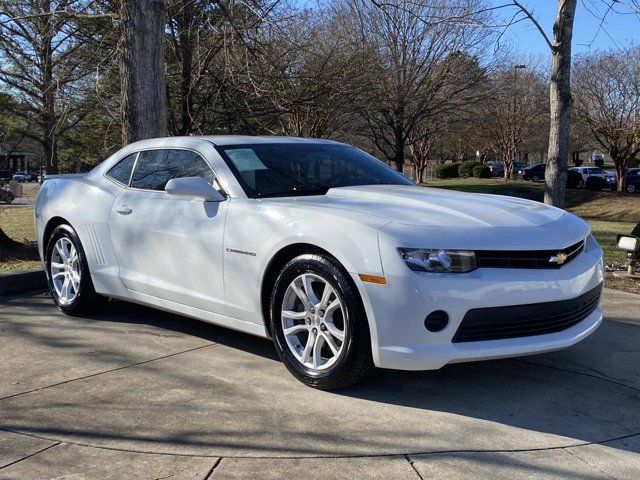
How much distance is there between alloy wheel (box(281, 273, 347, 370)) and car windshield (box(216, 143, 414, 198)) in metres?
0.85

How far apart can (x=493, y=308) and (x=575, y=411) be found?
78 centimetres

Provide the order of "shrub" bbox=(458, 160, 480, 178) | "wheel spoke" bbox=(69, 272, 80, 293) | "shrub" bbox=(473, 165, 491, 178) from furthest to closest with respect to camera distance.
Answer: "shrub" bbox=(458, 160, 480, 178) < "shrub" bbox=(473, 165, 491, 178) < "wheel spoke" bbox=(69, 272, 80, 293)

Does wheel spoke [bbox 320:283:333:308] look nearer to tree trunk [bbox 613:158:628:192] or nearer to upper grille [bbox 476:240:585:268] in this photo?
upper grille [bbox 476:240:585:268]

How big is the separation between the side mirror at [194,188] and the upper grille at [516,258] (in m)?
1.89

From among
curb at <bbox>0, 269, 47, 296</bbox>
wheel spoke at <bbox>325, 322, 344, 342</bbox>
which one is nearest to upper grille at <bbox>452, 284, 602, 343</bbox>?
wheel spoke at <bbox>325, 322, 344, 342</bbox>

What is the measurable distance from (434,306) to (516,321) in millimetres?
537

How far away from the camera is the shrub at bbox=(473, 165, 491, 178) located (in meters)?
49.8

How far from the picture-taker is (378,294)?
12.2 feet

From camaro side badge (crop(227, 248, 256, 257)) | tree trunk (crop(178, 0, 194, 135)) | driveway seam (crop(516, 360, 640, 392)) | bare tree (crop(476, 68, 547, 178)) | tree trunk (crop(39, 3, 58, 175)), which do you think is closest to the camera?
driveway seam (crop(516, 360, 640, 392))

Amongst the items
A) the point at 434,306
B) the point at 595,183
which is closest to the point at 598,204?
the point at 595,183

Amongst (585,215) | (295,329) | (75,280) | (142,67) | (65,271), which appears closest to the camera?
(295,329)

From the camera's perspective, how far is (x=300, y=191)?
15.8 feet

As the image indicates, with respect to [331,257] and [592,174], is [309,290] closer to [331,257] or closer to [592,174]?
[331,257]

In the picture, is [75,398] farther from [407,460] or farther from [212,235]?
[407,460]
